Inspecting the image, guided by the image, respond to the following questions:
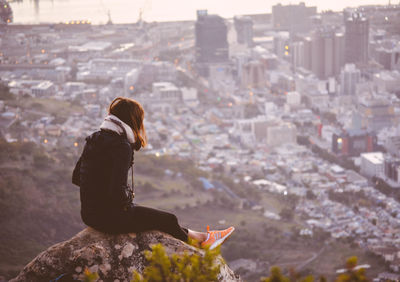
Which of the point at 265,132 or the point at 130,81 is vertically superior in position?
the point at 130,81

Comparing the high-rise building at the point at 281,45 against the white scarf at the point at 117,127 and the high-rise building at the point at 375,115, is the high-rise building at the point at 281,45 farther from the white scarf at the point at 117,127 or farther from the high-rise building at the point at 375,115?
the white scarf at the point at 117,127

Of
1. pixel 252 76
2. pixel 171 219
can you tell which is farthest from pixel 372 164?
pixel 171 219

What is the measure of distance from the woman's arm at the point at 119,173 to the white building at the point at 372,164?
9.71 meters

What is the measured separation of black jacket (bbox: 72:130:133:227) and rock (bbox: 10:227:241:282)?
48 millimetres

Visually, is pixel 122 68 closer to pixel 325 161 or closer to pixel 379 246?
pixel 325 161

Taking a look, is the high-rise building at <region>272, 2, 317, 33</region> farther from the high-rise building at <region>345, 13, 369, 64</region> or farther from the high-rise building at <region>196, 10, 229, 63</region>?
the high-rise building at <region>345, 13, 369, 64</region>

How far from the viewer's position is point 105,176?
1.38 meters

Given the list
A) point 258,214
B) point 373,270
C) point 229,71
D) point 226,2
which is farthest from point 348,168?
point 226,2

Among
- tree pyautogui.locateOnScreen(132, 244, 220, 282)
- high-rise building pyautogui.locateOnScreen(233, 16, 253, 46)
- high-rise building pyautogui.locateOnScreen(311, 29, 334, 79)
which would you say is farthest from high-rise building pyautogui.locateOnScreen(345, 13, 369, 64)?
tree pyautogui.locateOnScreen(132, 244, 220, 282)

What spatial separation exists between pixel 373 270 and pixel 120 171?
5.42 meters

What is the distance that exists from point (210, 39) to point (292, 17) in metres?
6.13

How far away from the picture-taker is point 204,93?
59.4 ft

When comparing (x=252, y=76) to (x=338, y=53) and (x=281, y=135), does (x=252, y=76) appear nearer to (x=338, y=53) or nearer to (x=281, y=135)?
(x=338, y=53)

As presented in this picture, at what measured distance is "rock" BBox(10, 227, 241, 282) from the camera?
1327 millimetres
